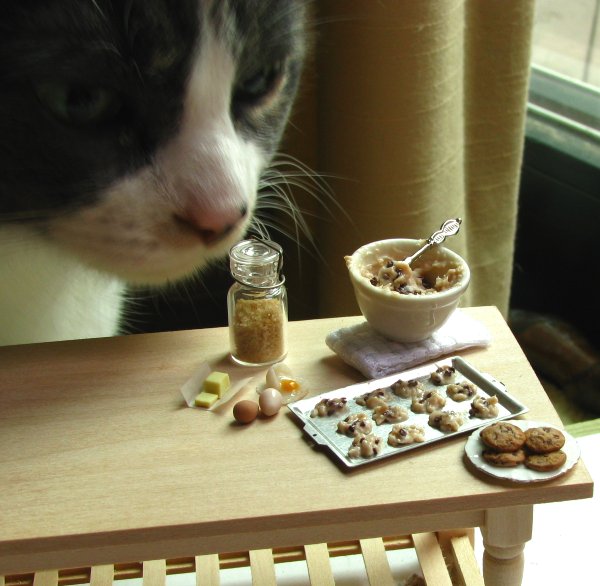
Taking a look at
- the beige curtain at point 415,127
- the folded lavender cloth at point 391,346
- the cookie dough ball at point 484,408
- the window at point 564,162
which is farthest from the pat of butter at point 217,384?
the window at point 564,162

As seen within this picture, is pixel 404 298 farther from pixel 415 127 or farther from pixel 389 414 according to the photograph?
pixel 415 127

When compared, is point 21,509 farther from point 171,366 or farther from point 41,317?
point 41,317

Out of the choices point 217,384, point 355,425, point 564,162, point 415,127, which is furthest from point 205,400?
point 564,162

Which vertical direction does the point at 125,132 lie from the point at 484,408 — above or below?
above

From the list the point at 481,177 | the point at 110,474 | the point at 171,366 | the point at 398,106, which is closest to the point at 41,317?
the point at 171,366

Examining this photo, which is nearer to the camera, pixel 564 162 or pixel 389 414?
pixel 389 414

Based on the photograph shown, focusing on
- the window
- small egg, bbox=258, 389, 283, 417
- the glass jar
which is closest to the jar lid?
the glass jar

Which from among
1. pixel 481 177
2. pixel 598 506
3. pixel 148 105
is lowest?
pixel 598 506

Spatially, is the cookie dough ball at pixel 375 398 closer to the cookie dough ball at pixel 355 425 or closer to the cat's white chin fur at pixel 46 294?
the cookie dough ball at pixel 355 425
